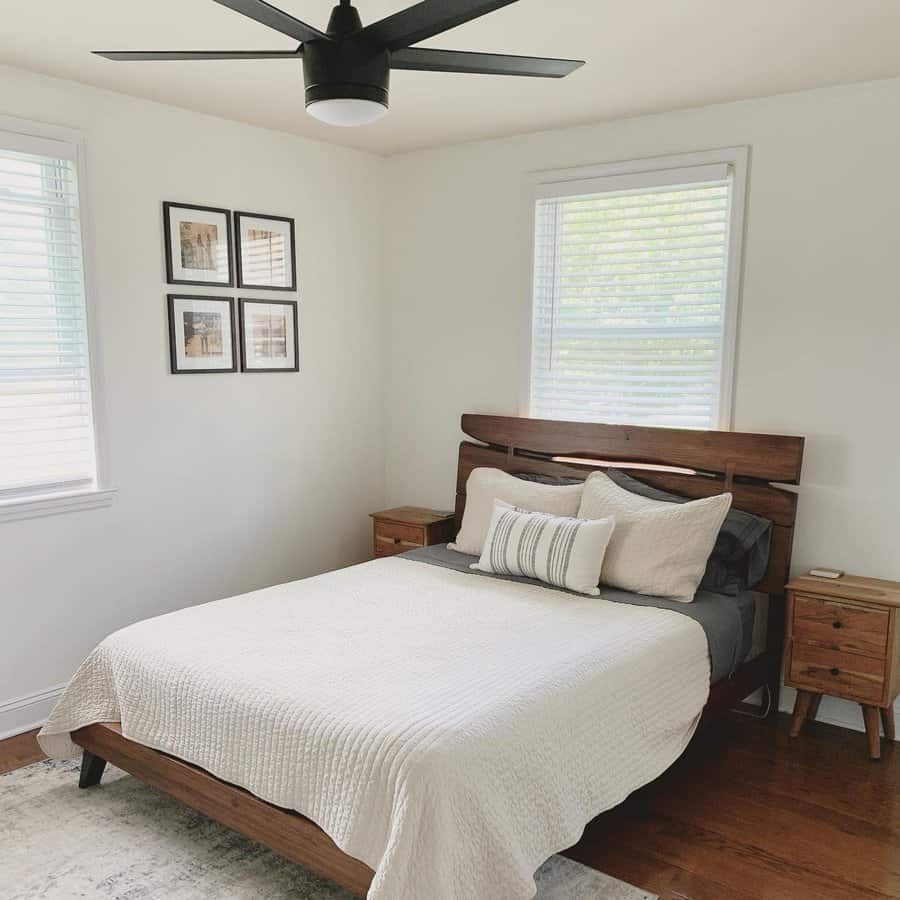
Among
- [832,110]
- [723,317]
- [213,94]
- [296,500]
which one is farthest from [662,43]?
[296,500]

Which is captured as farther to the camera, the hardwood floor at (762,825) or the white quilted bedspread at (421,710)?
the hardwood floor at (762,825)

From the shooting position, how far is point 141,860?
8.25ft

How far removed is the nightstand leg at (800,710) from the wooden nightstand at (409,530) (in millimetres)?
1823

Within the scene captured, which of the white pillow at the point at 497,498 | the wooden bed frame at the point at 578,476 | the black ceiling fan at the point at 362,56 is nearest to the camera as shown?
the black ceiling fan at the point at 362,56

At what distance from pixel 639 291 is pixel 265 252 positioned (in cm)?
181

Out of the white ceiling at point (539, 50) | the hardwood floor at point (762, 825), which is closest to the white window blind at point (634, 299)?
the white ceiling at point (539, 50)

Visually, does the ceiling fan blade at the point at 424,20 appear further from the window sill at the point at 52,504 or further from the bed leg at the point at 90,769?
the bed leg at the point at 90,769

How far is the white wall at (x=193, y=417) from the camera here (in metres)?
3.45

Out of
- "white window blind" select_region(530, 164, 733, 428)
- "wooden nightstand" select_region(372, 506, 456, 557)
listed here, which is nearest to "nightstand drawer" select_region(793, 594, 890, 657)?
"white window blind" select_region(530, 164, 733, 428)

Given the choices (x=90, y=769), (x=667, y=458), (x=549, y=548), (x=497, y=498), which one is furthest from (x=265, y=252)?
(x=90, y=769)

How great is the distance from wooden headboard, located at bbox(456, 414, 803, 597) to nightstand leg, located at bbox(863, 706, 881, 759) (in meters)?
0.55

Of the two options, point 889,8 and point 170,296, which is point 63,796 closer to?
point 170,296

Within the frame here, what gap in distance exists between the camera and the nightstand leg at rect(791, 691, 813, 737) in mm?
3371

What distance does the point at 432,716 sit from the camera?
7.12ft
